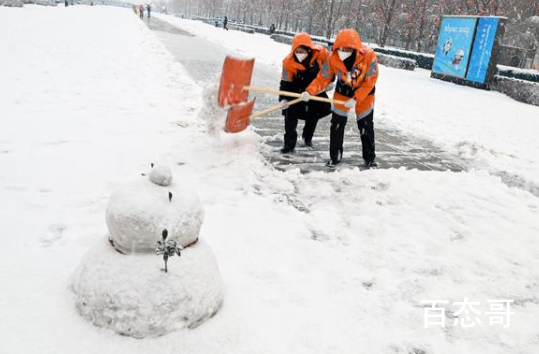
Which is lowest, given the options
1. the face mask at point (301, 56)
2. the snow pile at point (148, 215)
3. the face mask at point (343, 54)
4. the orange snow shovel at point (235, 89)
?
the snow pile at point (148, 215)

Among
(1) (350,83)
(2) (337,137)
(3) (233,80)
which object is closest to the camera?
(3) (233,80)

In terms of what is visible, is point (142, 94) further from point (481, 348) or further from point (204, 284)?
point (481, 348)

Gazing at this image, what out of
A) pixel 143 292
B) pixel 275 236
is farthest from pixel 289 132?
pixel 143 292

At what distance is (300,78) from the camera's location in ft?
17.2

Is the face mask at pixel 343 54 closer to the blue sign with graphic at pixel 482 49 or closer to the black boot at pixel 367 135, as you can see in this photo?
the black boot at pixel 367 135

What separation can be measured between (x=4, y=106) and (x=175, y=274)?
533cm

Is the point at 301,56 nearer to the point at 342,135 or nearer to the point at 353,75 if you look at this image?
the point at 353,75

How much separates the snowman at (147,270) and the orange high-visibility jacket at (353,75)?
2959 mm

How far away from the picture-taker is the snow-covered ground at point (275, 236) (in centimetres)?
225

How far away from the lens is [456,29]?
1443 centimetres

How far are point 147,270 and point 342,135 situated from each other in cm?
332

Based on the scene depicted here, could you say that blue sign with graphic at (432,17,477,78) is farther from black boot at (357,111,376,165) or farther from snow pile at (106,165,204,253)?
snow pile at (106,165,204,253)

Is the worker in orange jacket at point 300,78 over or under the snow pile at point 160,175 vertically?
over

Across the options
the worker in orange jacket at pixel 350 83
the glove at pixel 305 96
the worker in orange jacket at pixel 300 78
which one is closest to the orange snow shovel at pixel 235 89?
the worker in orange jacket at pixel 350 83
